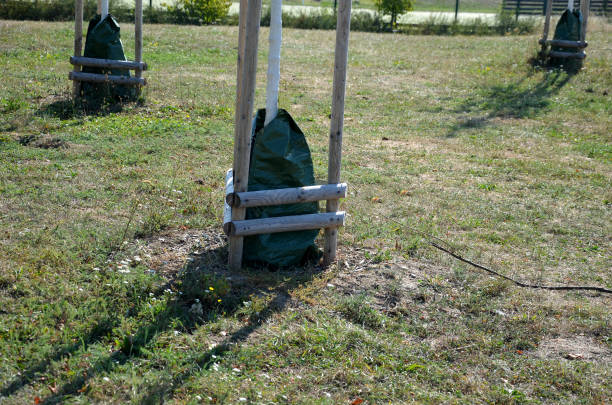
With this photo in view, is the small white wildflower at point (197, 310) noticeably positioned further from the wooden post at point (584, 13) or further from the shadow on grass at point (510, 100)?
the wooden post at point (584, 13)

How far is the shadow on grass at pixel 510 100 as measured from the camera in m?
10.7

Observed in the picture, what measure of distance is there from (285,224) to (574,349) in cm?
216

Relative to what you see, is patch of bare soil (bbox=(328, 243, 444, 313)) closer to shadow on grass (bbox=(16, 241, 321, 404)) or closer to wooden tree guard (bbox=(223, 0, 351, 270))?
shadow on grass (bbox=(16, 241, 321, 404))

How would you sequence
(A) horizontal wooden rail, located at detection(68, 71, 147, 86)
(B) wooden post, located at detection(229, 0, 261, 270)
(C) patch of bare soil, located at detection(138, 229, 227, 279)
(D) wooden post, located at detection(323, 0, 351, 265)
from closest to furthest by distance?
(B) wooden post, located at detection(229, 0, 261, 270), (D) wooden post, located at detection(323, 0, 351, 265), (C) patch of bare soil, located at detection(138, 229, 227, 279), (A) horizontal wooden rail, located at detection(68, 71, 147, 86)

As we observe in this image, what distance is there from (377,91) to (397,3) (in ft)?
33.7

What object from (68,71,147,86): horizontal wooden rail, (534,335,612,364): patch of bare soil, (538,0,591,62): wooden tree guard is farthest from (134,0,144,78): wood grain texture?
(538,0,591,62): wooden tree guard

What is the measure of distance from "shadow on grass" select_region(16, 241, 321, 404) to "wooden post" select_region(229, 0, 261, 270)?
9.0 inches

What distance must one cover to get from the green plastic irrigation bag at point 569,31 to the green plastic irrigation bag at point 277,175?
11.0 metres

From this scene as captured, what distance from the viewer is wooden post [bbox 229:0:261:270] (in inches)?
172

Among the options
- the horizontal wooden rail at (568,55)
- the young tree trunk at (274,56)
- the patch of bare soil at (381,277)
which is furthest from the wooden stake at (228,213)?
the horizontal wooden rail at (568,55)

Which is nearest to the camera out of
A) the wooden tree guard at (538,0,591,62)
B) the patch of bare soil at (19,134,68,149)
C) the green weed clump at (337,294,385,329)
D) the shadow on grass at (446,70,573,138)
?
the green weed clump at (337,294,385,329)

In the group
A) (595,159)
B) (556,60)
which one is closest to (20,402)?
(595,159)

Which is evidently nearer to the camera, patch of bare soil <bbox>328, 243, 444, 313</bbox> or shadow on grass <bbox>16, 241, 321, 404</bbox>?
shadow on grass <bbox>16, 241, 321, 404</bbox>

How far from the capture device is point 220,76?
12836 mm
